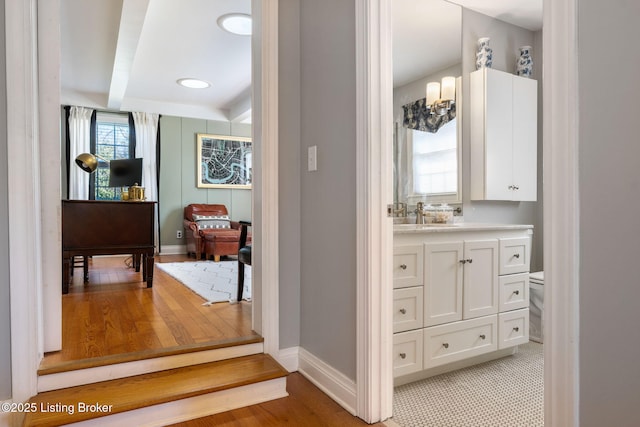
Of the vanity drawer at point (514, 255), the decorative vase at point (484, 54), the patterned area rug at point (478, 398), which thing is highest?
the decorative vase at point (484, 54)

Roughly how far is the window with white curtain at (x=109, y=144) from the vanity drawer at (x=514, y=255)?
19.1ft

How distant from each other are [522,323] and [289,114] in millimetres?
1974

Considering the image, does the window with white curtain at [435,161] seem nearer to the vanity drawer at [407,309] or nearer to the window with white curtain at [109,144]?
the vanity drawer at [407,309]

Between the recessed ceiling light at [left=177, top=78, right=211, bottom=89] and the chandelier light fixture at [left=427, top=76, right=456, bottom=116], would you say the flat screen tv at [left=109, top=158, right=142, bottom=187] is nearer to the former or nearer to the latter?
the recessed ceiling light at [left=177, top=78, right=211, bottom=89]

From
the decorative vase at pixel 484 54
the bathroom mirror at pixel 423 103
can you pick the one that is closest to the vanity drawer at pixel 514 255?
the bathroom mirror at pixel 423 103

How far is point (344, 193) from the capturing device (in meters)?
1.71

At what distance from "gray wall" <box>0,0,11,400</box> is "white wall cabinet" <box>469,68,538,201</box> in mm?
2886

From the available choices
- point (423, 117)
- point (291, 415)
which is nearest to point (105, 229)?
point (291, 415)

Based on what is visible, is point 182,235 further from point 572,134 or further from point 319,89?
point 572,134

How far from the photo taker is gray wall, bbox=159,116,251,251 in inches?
251

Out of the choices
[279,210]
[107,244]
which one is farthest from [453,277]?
[107,244]

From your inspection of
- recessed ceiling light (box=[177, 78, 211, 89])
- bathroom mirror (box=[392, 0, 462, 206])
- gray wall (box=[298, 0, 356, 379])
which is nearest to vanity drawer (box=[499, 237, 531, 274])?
bathroom mirror (box=[392, 0, 462, 206])

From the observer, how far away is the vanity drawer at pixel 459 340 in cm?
199

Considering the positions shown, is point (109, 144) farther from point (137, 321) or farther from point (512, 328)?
point (512, 328)
